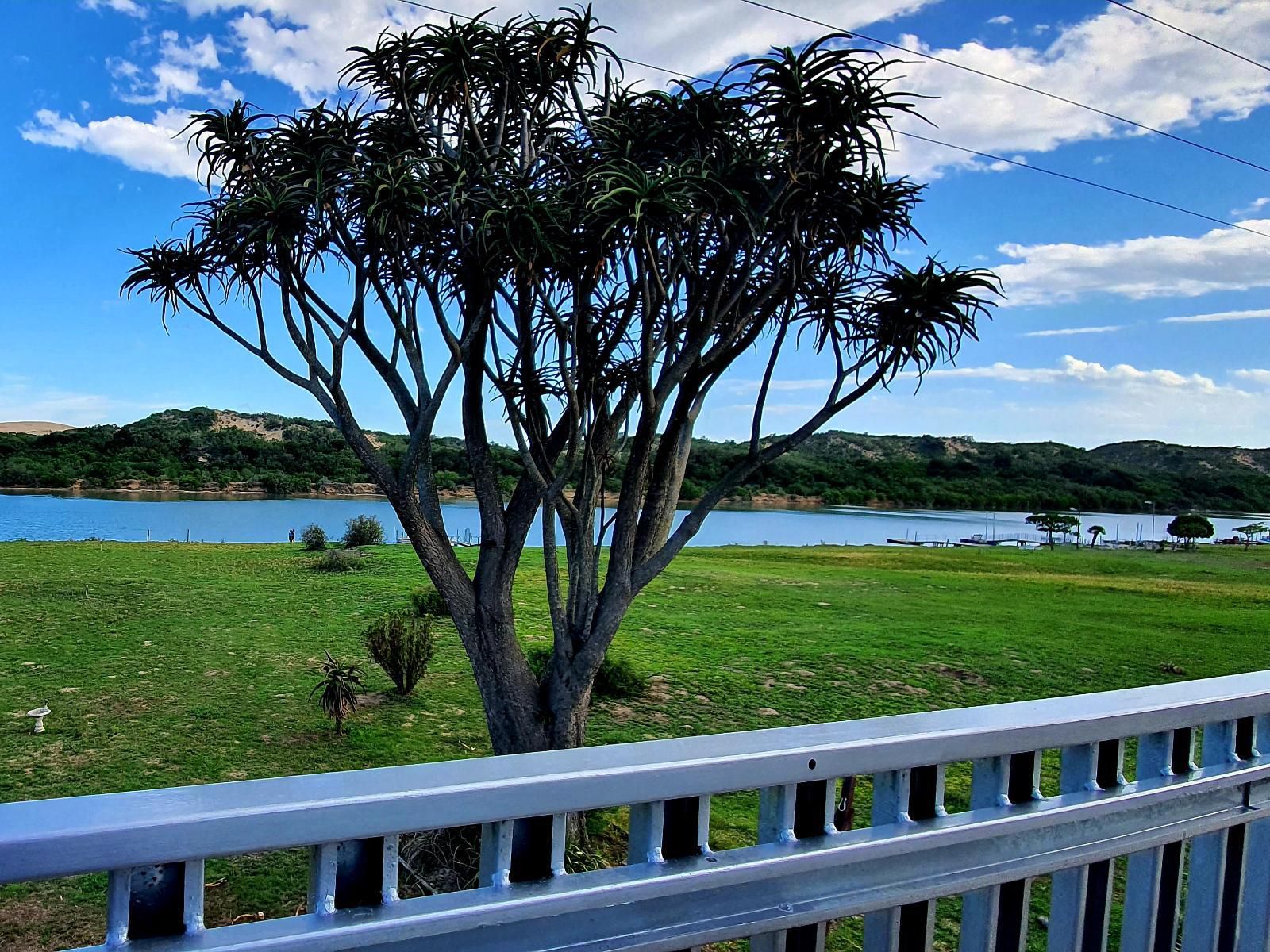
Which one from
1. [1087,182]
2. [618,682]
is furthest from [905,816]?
[1087,182]

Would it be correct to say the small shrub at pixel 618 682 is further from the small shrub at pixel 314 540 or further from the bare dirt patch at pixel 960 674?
the small shrub at pixel 314 540

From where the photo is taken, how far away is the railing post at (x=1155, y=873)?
3.90 ft

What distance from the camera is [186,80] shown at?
6.80 metres

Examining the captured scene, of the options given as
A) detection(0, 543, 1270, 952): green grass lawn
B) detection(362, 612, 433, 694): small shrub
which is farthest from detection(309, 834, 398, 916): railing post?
detection(362, 612, 433, 694): small shrub

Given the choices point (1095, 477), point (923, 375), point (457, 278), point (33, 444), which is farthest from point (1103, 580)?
point (1095, 477)

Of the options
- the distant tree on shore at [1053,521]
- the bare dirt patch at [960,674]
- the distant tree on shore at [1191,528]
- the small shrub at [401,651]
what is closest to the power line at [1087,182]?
the bare dirt patch at [960,674]

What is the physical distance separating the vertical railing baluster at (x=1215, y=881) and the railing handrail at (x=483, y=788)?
0.26m

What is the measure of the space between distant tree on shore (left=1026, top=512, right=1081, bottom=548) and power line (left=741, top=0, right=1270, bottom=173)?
110ft

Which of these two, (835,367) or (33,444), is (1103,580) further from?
(33,444)

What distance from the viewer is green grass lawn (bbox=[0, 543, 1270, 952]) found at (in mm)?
4938

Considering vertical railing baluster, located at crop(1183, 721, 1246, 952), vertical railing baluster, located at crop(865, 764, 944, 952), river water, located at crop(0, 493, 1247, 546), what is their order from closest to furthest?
vertical railing baluster, located at crop(865, 764, 944, 952) → vertical railing baluster, located at crop(1183, 721, 1246, 952) → river water, located at crop(0, 493, 1247, 546)

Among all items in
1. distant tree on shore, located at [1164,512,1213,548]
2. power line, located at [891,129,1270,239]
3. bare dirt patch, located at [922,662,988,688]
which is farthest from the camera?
distant tree on shore, located at [1164,512,1213,548]

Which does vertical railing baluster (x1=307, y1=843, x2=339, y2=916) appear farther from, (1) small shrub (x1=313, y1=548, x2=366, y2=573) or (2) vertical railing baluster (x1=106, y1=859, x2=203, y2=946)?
(1) small shrub (x1=313, y1=548, x2=366, y2=573)

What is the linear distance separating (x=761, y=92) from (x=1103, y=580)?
16038mm
